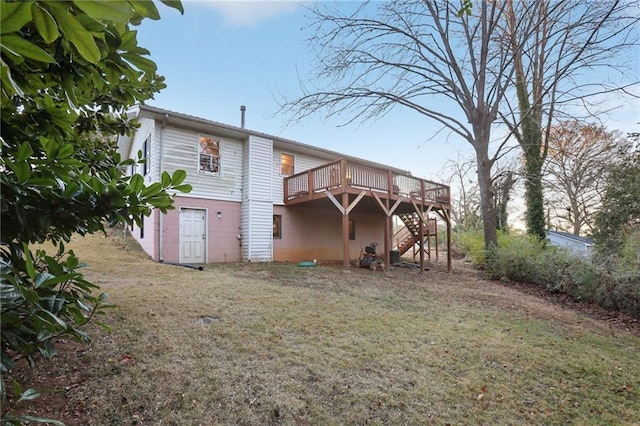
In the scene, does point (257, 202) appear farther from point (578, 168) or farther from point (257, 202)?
point (578, 168)

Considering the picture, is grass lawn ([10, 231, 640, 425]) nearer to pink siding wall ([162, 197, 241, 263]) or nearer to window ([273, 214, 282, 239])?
pink siding wall ([162, 197, 241, 263])

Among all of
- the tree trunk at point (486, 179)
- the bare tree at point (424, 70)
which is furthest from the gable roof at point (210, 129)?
the tree trunk at point (486, 179)

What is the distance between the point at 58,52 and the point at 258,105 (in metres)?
10.5

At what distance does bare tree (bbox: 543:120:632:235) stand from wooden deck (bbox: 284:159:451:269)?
4.30 metres

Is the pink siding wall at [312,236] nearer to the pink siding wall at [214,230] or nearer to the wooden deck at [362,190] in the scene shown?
the wooden deck at [362,190]

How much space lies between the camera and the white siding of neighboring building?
11070mm

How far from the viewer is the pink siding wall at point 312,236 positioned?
12156 mm

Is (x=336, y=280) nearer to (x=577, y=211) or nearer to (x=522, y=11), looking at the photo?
(x=522, y=11)

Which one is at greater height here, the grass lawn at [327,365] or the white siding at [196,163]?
the white siding at [196,163]

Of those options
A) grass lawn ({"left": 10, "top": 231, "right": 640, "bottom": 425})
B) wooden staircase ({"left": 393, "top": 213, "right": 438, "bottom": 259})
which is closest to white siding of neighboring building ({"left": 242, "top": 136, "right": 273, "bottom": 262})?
grass lawn ({"left": 10, "top": 231, "right": 640, "bottom": 425})

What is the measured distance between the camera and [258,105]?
11047 mm

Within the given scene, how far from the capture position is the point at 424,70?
11336 millimetres

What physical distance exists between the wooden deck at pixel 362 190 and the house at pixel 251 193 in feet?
0.11

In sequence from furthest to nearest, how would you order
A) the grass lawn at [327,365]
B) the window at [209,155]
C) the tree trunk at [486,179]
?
1. the tree trunk at [486,179]
2. the window at [209,155]
3. the grass lawn at [327,365]
